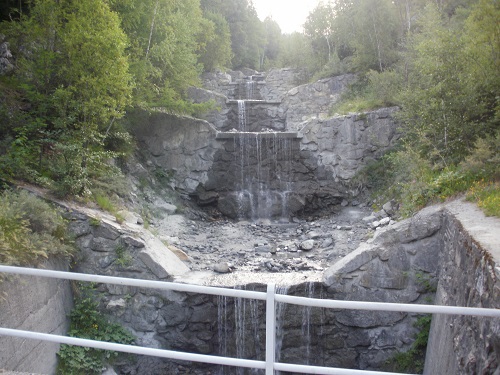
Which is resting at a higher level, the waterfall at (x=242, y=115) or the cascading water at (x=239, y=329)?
the waterfall at (x=242, y=115)

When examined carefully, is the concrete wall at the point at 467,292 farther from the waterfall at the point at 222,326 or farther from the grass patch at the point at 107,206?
the grass patch at the point at 107,206

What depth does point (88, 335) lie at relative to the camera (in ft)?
21.1

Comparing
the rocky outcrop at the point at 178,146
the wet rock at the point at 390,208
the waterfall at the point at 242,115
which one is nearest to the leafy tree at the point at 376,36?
the waterfall at the point at 242,115

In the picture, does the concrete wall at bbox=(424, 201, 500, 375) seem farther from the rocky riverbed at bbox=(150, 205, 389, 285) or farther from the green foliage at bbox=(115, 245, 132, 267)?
the green foliage at bbox=(115, 245, 132, 267)

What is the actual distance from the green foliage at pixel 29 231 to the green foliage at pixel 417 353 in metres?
5.44

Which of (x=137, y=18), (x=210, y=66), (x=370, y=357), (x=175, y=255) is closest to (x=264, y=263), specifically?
(x=175, y=255)

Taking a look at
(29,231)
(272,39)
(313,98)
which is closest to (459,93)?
(29,231)

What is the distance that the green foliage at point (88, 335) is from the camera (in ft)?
19.5

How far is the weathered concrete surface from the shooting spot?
4836mm

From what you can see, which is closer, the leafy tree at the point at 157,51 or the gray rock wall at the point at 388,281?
the gray rock wall at the point at 388,281

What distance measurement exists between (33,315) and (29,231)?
114 centimetres

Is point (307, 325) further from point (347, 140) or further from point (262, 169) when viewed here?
point (347, 140)

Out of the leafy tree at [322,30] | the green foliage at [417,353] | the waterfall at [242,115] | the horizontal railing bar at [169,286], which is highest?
the leafy tree at [322,30]

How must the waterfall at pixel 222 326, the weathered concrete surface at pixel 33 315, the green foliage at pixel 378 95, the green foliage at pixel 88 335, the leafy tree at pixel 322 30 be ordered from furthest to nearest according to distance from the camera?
the leafy tree at pixel 322 30 < the green foliage at pixel 378 95 < the waterfall at pixel 222 326 < the green foliage at pixel 88 335 < the weathered concrete surface at pixel 33 315
